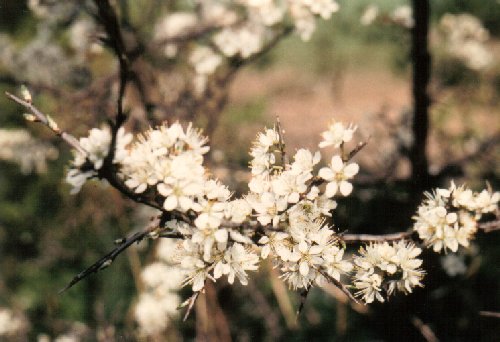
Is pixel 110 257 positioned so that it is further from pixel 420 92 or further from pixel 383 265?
pixel 420 92

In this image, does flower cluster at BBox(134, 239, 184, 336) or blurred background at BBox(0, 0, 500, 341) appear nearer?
blurred background at BBox(0, 0, 500, 341)

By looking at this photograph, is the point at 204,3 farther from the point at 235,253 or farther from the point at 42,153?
the point at 235,253

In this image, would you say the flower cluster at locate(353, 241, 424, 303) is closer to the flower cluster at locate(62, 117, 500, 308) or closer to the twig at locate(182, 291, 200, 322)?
the flower cluster at locate(62, 117, 500, 308)

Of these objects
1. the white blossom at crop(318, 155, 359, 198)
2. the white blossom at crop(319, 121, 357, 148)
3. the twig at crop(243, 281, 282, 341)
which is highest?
the twig at crop(243, 281, 282, 341)

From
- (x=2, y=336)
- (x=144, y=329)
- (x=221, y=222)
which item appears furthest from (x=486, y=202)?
(x=2, y=336)

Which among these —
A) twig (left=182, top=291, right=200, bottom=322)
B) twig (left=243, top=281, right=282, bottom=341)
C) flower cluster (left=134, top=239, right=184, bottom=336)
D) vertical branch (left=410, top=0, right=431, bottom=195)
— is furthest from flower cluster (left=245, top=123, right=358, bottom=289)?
twig (left=243, top=281, right=282, bottom=341)

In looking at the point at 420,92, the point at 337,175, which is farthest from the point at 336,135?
the point at 420,92

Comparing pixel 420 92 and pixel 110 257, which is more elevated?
pixel 420 92
